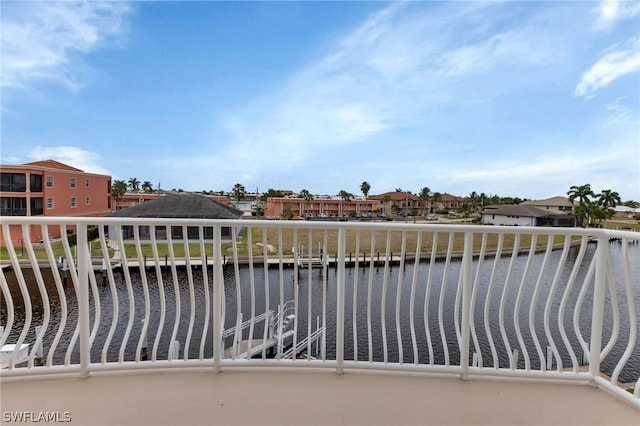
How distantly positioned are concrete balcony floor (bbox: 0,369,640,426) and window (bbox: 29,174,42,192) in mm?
17131

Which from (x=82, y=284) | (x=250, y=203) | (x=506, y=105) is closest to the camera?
(x=82, y=284)

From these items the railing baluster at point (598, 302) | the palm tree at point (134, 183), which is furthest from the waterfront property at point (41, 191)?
the palm tree at point (134, 183)

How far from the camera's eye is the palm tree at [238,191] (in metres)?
47.9

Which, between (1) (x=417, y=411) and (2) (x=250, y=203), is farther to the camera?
(2) (x=250, y=203)

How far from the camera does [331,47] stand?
10625 millimetres

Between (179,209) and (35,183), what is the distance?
944 centimetres

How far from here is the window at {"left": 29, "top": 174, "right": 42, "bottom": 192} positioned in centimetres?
1404

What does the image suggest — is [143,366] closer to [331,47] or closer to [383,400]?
[383,400]

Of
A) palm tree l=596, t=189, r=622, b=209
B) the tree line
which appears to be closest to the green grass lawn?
the tree line

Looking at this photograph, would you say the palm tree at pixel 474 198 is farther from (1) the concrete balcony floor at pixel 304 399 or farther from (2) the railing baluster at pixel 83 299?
(2) the railing baluster at pixel 83 299

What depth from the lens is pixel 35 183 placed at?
14.3m

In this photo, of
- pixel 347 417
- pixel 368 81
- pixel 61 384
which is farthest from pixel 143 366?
pixel 368 81

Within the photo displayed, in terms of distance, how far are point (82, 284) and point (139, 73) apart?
13952 millimetres

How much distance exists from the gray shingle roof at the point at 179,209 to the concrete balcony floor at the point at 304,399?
20.8 metres
